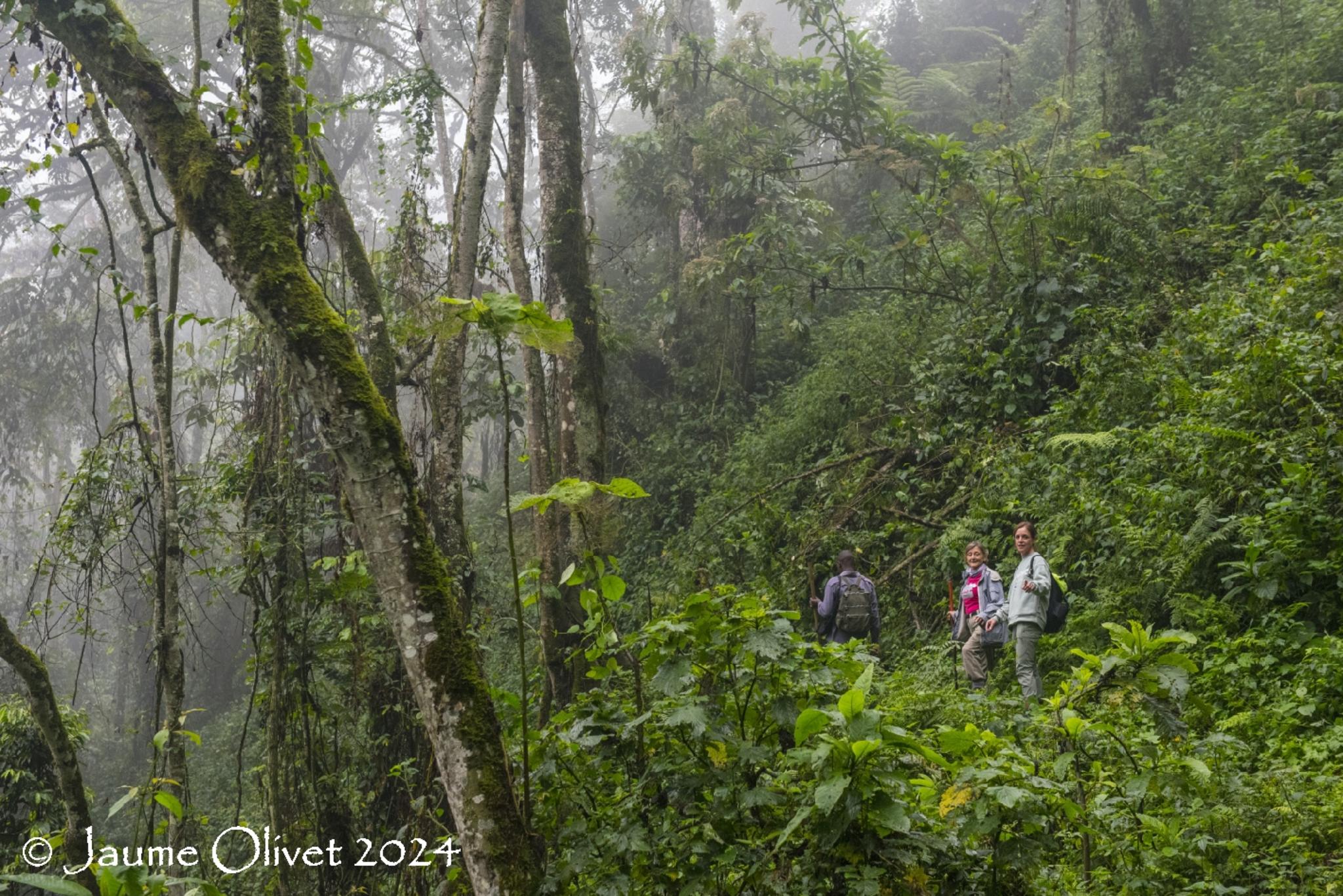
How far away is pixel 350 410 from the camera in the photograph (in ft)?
11.5

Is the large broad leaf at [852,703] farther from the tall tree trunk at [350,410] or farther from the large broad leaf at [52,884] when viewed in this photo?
the large broad leaf at [52,884]

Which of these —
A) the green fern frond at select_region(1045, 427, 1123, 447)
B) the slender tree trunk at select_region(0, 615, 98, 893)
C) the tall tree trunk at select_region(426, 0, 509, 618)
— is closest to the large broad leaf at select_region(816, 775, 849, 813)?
the slender tree trunk at select_region(0, 615, 98, 893)

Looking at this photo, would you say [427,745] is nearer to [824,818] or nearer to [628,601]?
[824,818]

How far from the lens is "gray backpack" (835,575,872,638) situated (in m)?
7.96

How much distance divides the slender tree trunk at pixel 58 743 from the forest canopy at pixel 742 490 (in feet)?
0.10

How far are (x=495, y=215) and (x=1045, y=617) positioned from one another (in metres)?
26.3

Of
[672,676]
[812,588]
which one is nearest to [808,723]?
[672,676]

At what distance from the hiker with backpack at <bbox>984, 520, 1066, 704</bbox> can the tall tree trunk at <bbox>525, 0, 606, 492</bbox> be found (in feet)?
10.5

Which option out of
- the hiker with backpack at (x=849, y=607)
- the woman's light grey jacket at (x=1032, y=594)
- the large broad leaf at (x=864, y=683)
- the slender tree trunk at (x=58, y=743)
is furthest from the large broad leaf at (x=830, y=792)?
the hiker with backpack at (x=849, y=607)

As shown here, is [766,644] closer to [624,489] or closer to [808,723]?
[808,723]

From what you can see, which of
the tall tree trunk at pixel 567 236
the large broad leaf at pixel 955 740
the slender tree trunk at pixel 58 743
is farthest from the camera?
the tall tree trunk at pixel 567 236

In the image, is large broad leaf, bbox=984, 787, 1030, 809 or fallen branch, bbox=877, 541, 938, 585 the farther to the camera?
fallen branch, bbox=877, 541, 938, 585

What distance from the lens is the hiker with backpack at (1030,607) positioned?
21.7 ft

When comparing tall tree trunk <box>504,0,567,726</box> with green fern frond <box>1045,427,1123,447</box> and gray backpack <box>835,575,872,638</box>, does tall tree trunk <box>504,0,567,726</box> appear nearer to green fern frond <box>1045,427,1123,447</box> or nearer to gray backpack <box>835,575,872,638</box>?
gray backpack <box>835,575,872,638</box>
